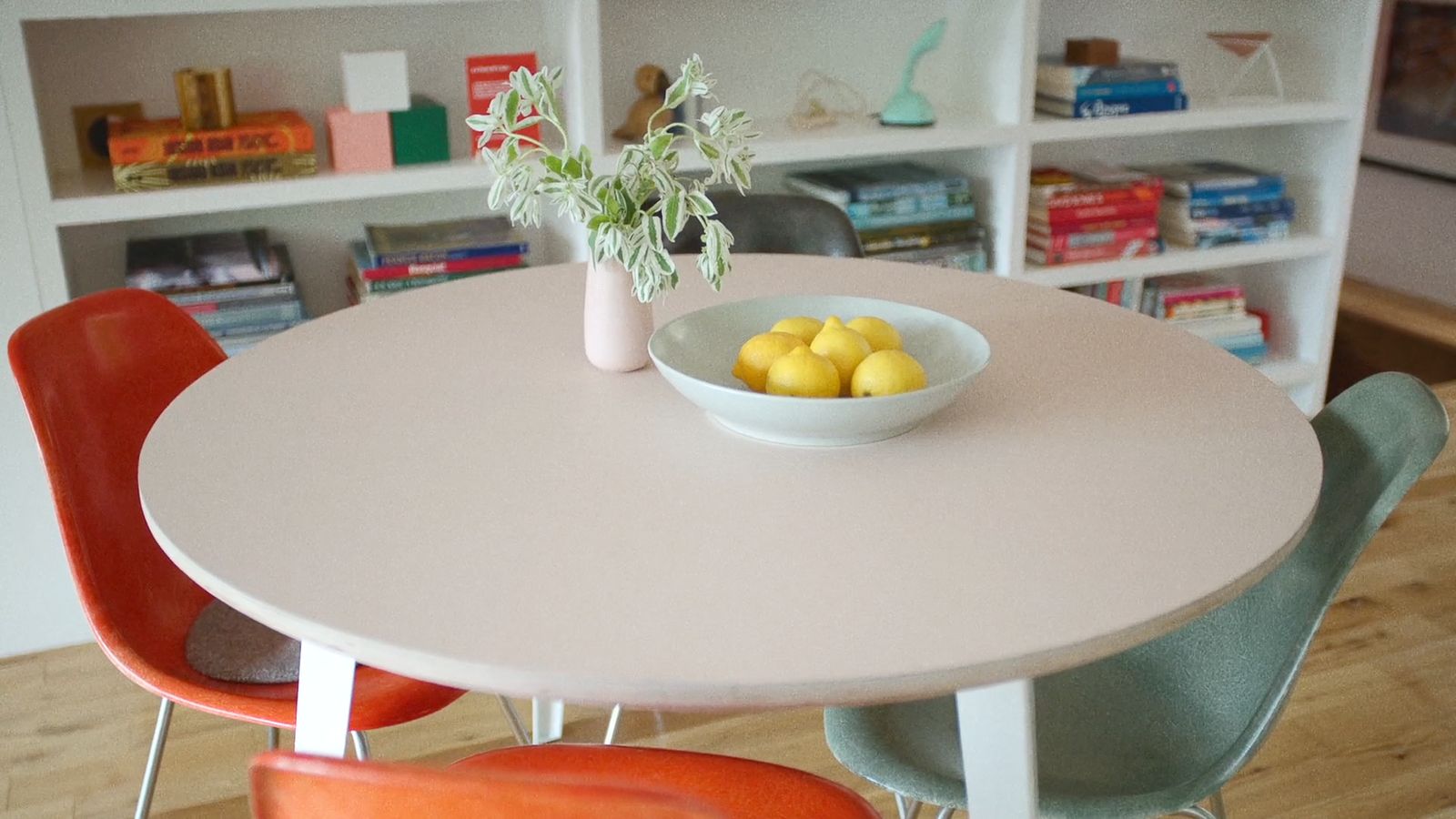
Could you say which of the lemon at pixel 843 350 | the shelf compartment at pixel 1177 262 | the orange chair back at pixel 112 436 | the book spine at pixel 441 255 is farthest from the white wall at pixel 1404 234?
the orange chair back at pixel 112 436

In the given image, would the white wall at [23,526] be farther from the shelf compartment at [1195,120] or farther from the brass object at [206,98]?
the shelf compartment at [1195,120]

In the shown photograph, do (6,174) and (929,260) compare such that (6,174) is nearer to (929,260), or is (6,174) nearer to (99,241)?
(99,241)

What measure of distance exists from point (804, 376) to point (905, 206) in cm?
182

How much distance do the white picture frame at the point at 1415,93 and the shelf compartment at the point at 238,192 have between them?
133 inches

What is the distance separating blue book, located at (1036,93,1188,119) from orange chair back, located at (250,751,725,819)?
8.68ft

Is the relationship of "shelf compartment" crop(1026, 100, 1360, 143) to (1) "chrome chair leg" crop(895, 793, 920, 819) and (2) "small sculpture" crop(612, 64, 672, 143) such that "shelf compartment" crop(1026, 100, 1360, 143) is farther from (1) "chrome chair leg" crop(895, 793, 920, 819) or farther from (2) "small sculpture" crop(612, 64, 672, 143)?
(1) "chrome chair leg" crop(895, 793, 920, 819)

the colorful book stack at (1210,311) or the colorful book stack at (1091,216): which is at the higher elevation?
the colorful book stack at (1091,216)

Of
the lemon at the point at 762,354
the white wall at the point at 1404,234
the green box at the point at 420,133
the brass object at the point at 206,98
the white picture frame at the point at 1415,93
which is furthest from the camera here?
the white wall at the point at 1404,234

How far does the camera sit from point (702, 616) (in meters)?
1.02

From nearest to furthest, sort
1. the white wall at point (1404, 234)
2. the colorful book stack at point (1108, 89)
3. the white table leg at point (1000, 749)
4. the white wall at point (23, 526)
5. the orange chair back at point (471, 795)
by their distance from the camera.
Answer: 1. the orange chair back at point (471, 795)
2. the white table leg at point (1000, 749)
3. the white wall at point (23, 526)
4. the colorful book stack at point (1108, 89)
5. the white wall at point (1404, 234)

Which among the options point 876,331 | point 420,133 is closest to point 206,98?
point 420,133

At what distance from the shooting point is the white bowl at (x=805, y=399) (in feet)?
4.17

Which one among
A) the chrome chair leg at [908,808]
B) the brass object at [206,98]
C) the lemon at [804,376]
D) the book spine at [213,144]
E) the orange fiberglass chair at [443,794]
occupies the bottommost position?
the chrome chair leg at [908,808]

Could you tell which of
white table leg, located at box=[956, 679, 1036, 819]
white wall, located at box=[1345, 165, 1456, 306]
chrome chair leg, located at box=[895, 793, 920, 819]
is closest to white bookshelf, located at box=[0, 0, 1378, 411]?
white wall, located at box=[1345, 165, 1456, 306]
